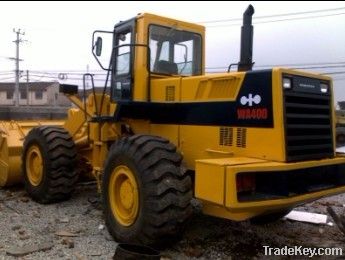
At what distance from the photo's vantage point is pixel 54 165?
7531 millimetres

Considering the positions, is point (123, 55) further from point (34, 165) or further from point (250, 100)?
point (34, 165)

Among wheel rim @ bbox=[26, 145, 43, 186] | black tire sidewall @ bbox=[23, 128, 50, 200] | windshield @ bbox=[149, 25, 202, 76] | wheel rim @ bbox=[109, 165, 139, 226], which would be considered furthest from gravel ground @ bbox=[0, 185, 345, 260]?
windshield @ bbox=[149, 25, 202, 76]

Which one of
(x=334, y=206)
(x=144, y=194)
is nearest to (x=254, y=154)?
(x=144, y=194)

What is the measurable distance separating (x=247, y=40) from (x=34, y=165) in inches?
178

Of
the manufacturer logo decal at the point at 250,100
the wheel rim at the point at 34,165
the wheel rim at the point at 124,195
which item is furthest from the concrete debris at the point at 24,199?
the manufacturer logo decal at the point at 250,100

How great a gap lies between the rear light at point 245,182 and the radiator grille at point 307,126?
0.47 meters

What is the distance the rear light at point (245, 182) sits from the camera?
4816 millimetres

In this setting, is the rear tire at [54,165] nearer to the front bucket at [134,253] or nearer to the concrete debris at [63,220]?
the concrete debris at [63,220]

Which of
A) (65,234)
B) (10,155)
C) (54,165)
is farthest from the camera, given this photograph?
(10,155)

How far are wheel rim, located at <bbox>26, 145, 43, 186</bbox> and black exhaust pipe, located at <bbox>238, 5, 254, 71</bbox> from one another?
396 cm

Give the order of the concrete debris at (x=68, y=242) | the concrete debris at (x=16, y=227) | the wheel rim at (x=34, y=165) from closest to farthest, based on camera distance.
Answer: the concrete debris at (x=68, y=242), the concrete debris at (x=16, y=227), the wheel rim at (x=34, y=165)

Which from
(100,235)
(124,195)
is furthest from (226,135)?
(100,235)

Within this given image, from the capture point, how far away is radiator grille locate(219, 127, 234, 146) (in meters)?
5.51

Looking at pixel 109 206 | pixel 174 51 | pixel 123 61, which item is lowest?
pixel 109 206
